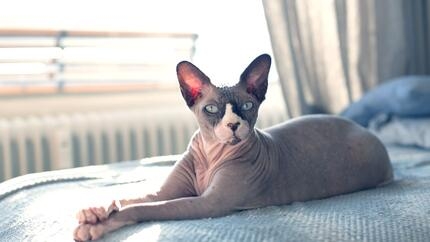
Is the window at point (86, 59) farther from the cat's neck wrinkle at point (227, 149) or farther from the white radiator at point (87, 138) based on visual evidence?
the cat's neck wrinkle at point (227, 149)

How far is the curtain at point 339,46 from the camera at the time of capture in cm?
207

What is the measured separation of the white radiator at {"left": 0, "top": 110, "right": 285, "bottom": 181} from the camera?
1909mm

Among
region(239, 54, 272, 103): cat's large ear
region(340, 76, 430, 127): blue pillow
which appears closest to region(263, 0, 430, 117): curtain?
region(340, 76, 430, 127): blue pillow

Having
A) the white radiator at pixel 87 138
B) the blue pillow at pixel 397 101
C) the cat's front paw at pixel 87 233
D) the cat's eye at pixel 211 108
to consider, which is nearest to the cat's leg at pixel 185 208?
the cat's front paw at pixel 87 233

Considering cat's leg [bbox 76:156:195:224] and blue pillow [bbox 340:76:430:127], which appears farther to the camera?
blue pillow [bbox 340:76:430:127]

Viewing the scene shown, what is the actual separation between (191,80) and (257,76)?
11 cm

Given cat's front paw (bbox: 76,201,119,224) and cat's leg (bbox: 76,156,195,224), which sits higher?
cat's front paw (bbox: 76,201,119,224)

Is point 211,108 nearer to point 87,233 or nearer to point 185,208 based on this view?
point 185,208

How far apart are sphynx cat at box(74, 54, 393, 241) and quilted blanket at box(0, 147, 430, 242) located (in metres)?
0.03

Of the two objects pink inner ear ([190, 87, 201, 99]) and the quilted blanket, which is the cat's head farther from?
the quilted blanket

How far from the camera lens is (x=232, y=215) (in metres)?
0.91

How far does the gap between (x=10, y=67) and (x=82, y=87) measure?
258 mm

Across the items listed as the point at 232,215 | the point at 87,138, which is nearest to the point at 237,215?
the point at 232,215

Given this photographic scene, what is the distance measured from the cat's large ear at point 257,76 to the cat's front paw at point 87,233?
345 millimetres
